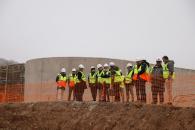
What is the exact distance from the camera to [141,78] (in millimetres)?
16875

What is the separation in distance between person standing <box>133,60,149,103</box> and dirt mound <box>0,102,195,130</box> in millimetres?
1604

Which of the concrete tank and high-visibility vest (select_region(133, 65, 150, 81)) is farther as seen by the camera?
the concrete tank

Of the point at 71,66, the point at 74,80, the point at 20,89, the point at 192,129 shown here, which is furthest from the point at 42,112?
the point at 20,89

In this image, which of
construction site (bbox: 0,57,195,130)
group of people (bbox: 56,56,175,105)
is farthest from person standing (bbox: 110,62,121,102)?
construction site (bbox: 0,57,195,130)

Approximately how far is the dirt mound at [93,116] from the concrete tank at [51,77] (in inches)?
370

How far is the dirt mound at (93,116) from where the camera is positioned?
1298 centimetres

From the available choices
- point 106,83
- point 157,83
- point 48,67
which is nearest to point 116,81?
point 106,83

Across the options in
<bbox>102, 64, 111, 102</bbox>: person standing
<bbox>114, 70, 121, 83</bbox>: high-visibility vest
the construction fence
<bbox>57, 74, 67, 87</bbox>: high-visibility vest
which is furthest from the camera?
the construction fence

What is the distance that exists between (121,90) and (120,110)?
3061 mm

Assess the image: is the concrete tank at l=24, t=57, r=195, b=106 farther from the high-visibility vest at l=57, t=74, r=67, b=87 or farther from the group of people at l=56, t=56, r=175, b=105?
the group of people at l=56, t=56, r=175, b=105

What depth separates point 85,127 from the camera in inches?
603

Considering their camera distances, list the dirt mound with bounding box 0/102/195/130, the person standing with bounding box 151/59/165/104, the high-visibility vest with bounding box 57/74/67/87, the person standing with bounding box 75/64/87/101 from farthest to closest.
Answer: the high-visibility vest with bounding box 57/74/67/87, the person standing with bounding box 75/64/87/101, the person standing with bounding box 151/59/165/104, the dirt mound with bounding box 0/102/195/130

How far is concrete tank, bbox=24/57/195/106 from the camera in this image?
92.1ft

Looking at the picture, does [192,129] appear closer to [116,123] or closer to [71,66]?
[116,123]
